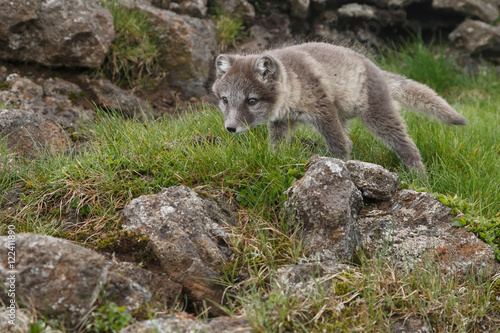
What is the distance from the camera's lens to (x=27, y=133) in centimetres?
411

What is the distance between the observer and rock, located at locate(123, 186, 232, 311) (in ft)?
9.17

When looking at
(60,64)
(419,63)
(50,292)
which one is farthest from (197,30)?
(50,292)

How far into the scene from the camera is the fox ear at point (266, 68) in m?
4.32

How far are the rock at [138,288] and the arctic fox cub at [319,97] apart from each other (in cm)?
171

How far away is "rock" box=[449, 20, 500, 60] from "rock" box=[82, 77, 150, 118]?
553cm

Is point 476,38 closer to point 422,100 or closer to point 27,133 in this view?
point 422,100

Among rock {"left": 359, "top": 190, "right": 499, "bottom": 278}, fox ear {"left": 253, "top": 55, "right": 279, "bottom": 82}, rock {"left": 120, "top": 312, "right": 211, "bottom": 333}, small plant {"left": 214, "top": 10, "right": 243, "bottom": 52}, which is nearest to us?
rock {"left": 120, "top": 312, "right": 211, "bottom": 333}

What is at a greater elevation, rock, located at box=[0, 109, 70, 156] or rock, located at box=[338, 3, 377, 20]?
rock, located at box=[338, 3, 377, 20]

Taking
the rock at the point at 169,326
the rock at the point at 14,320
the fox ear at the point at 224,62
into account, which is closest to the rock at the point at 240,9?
the fox ear at the point at 224,62

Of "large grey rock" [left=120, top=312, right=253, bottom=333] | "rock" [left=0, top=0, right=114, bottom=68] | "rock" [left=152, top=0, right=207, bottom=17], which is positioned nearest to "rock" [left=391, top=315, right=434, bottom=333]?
"large grey rock" [left=120, top=312, right=253, bottom=333]

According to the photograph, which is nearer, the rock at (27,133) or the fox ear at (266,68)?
the rock at (27,133)

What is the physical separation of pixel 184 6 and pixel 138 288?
16.6 ft

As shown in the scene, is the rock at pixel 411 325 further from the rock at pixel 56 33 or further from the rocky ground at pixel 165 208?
the rock at pixel 56 33

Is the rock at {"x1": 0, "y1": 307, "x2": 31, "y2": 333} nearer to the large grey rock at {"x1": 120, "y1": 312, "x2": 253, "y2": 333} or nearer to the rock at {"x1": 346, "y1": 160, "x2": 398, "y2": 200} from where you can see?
the large grey rock at {"x1": 120, "y1": 312, "x2": 253, "y2": 333}
